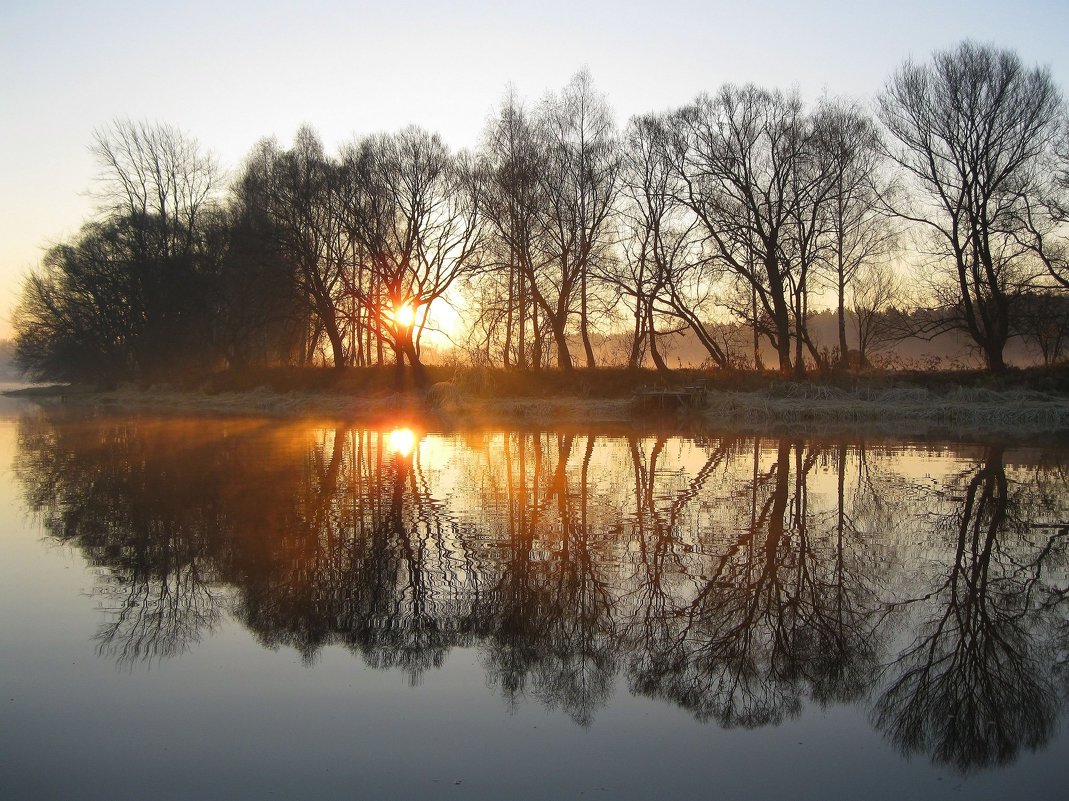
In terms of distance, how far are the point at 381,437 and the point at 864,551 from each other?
17.0m

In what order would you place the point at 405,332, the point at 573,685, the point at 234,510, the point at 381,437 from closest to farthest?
the point at 573,685 < the point at 234,510 < the point at 381,437 < the point at 405,332

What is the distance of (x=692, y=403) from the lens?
31438 millimetres

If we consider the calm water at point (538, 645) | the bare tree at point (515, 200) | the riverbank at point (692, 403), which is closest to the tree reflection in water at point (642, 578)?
the calm water at point (538, 645)

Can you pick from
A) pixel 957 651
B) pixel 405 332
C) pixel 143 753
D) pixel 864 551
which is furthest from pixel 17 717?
pixel 405 332

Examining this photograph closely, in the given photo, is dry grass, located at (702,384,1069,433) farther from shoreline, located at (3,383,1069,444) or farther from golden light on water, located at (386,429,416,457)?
golden light on water, located at (386,429,416,457)

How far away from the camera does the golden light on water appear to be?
65.6ft

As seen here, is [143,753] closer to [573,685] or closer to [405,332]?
[573,685]

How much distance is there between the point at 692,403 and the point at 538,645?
26.1m

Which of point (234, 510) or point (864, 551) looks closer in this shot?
point (864, 551)

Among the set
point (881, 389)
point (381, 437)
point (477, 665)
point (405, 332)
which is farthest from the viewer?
point (405, 332)

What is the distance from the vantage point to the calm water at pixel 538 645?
179 inches

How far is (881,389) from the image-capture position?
3041cm

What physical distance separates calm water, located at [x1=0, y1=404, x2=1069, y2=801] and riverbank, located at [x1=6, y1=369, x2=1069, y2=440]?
14956mm

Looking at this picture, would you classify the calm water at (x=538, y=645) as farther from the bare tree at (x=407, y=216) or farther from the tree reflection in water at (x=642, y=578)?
the bare tree at (x=407, y=216)
